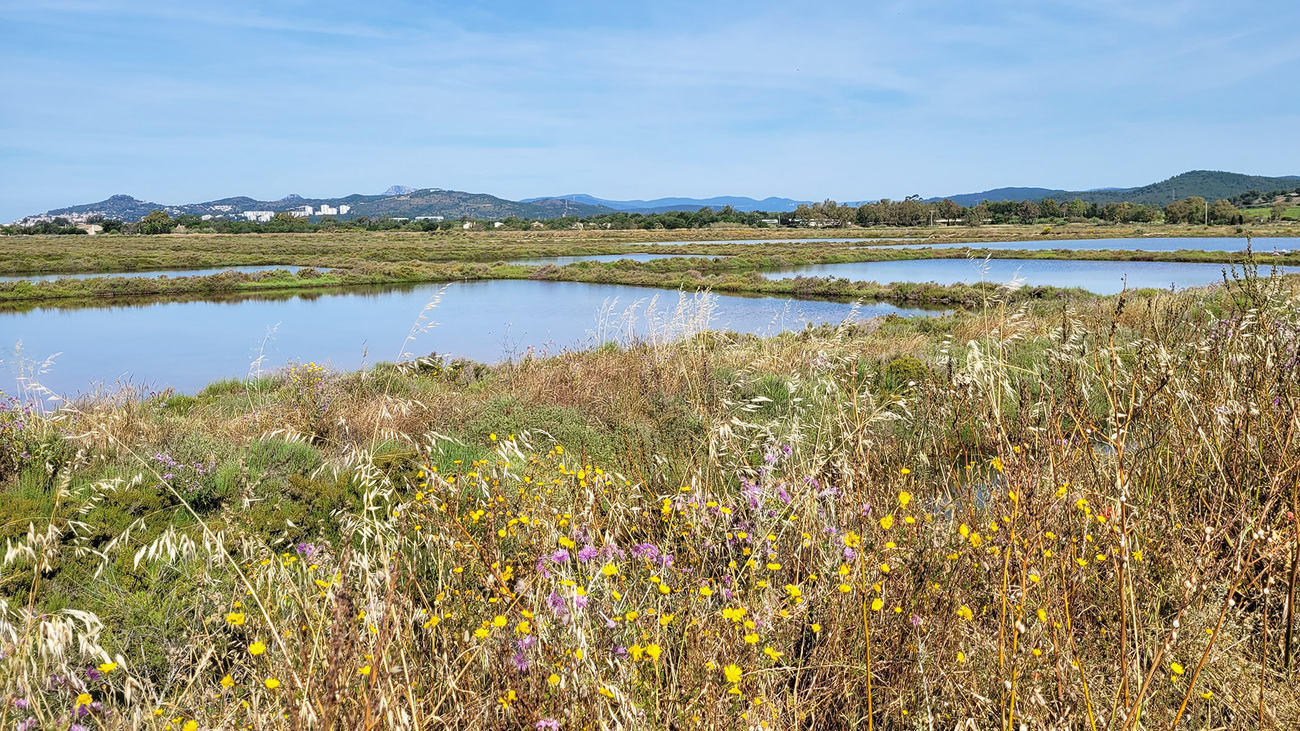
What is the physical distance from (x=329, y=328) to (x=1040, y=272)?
31652mm

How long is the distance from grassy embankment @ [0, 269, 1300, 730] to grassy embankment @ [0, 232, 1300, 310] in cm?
1393

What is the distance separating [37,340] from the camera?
17.8m

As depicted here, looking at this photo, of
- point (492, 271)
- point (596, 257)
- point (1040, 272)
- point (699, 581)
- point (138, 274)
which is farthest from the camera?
point (596, 257)

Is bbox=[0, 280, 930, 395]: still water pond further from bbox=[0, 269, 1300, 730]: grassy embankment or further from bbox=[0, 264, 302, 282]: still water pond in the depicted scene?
bbox=[0, 264, 302, 282]: still water pond

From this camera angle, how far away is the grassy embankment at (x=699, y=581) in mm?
1911

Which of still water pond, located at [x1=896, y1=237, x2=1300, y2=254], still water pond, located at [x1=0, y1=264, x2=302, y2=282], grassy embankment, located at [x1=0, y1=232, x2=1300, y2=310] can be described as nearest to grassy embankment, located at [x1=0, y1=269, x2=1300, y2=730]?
grassy embankment, located at [x1=0, y1=232, x2=1300, y2=310]

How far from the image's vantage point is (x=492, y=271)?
38094 millimetres

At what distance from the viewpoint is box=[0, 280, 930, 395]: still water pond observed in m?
13.9

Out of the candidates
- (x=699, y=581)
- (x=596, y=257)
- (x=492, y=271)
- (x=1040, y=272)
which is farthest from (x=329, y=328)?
(x=596, y=257)

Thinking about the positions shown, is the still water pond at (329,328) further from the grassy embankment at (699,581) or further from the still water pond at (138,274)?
the still water pond at (138,274)

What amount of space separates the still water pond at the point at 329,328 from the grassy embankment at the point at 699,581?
5485mm

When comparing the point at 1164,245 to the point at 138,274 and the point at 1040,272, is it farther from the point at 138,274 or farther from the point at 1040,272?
the point at 138,274

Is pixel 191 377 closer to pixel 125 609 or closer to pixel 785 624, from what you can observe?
pixel 125 609

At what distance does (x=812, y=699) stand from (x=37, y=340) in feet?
72.6
